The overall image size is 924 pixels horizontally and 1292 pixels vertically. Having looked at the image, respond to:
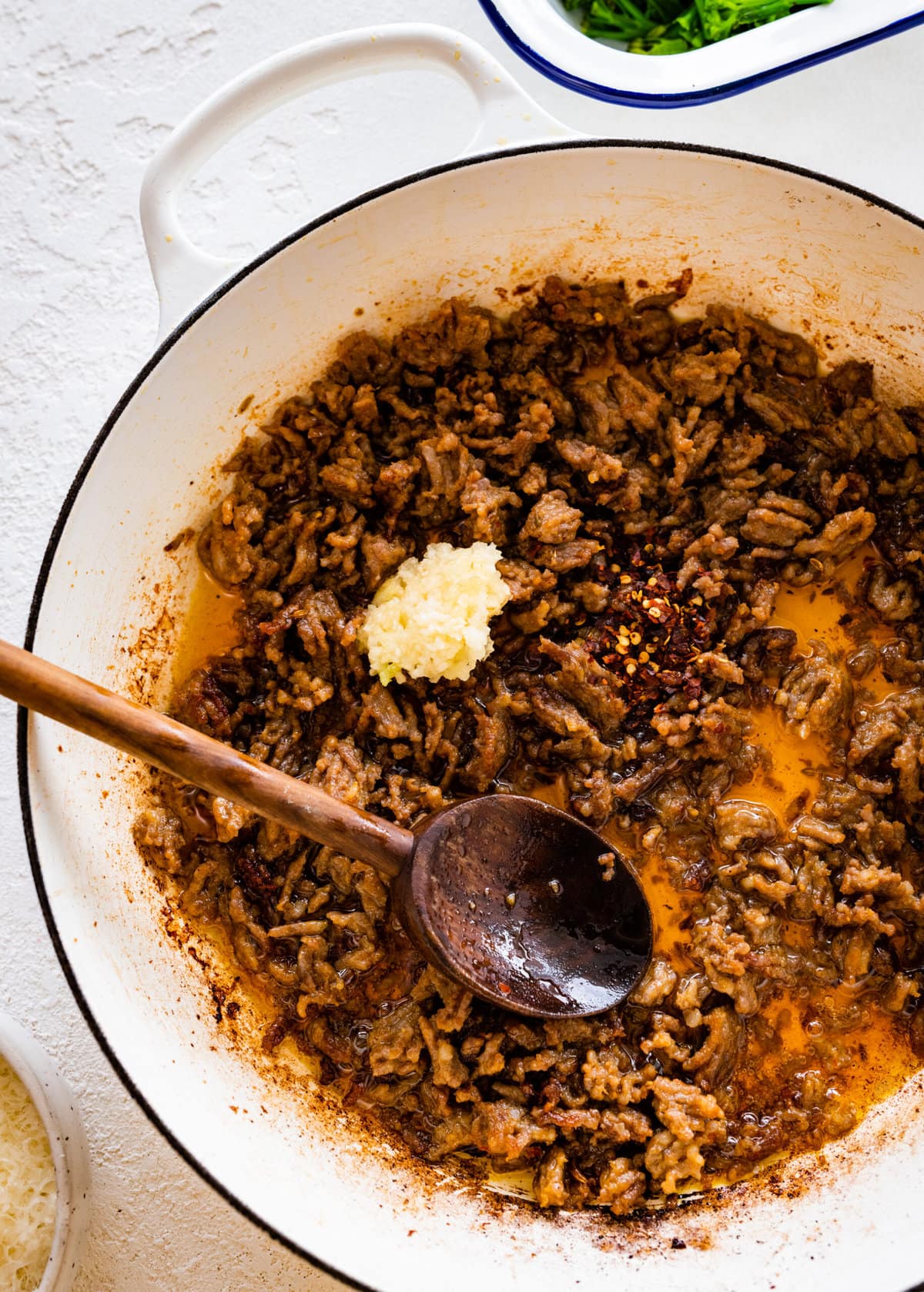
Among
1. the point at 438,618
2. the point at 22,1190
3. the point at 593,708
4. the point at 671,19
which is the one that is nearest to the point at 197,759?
the point at 438,618

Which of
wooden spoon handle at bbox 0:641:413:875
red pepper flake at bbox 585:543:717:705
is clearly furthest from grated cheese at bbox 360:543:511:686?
wooden spoon handle at bbox 0:641:413:875

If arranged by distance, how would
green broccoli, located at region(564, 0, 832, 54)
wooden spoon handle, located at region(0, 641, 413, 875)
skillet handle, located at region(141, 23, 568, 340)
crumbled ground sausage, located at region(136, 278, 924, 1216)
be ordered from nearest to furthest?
wooden spoon handle, located at region(0, 641, 413, 875) → skillet handle, located at region(141, 23, 568, 340) → crumbled ground sausage, located at region(136, 278, 924, 1216) → green broccoli, located at region(564, 0, 832, 54)

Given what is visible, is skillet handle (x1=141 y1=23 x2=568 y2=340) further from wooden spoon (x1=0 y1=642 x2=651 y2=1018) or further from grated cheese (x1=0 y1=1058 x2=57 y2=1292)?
grated cheese (x1=0 y1=1058 x2=57 y2=1292)

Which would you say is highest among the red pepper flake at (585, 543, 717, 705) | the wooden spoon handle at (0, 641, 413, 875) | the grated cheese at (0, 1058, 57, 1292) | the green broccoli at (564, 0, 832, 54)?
the green broccoli at (564, 0, 832, 54)

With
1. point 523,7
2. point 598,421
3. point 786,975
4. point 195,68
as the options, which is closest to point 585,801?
point 786,975

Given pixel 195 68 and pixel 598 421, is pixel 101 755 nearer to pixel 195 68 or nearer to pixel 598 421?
pixel 598 421

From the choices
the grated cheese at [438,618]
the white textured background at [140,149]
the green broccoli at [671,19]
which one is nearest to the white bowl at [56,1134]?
the white textured background at [140,149]
